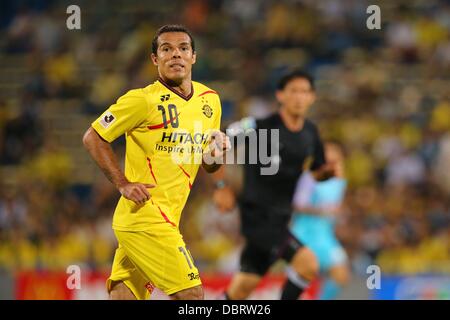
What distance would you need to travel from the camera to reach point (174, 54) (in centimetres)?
642

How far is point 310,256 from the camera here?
28.3 ft

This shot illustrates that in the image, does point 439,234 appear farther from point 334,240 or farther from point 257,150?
point 257,150

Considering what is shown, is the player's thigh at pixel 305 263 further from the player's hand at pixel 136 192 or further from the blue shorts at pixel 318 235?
the blue shorts at pixel 318 235

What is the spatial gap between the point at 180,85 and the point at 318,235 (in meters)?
6.11

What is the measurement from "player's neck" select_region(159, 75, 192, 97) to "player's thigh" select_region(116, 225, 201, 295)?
0.94 metres

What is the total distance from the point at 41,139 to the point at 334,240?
17.2 ft

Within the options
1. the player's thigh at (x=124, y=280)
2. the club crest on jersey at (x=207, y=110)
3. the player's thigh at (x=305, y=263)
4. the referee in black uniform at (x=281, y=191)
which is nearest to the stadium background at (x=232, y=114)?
the referee in black uniform at (x=281, y=191)

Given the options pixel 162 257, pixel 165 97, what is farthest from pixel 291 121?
pixel 162 257

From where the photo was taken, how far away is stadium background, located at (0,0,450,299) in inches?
499

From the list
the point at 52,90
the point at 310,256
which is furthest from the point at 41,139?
the point at 310,256

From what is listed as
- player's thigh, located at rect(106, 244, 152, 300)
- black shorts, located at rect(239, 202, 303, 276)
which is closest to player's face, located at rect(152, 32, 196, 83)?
player's thigh, located at rect(106, 244, 152, 300)

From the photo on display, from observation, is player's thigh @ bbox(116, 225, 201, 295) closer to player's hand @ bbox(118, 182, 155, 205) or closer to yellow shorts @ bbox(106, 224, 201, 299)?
yellow shorts @ bbox(106, 224, 201, 299)

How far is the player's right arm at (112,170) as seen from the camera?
20.4 feet

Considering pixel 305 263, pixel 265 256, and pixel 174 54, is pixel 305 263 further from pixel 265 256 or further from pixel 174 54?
pixel 174 54
